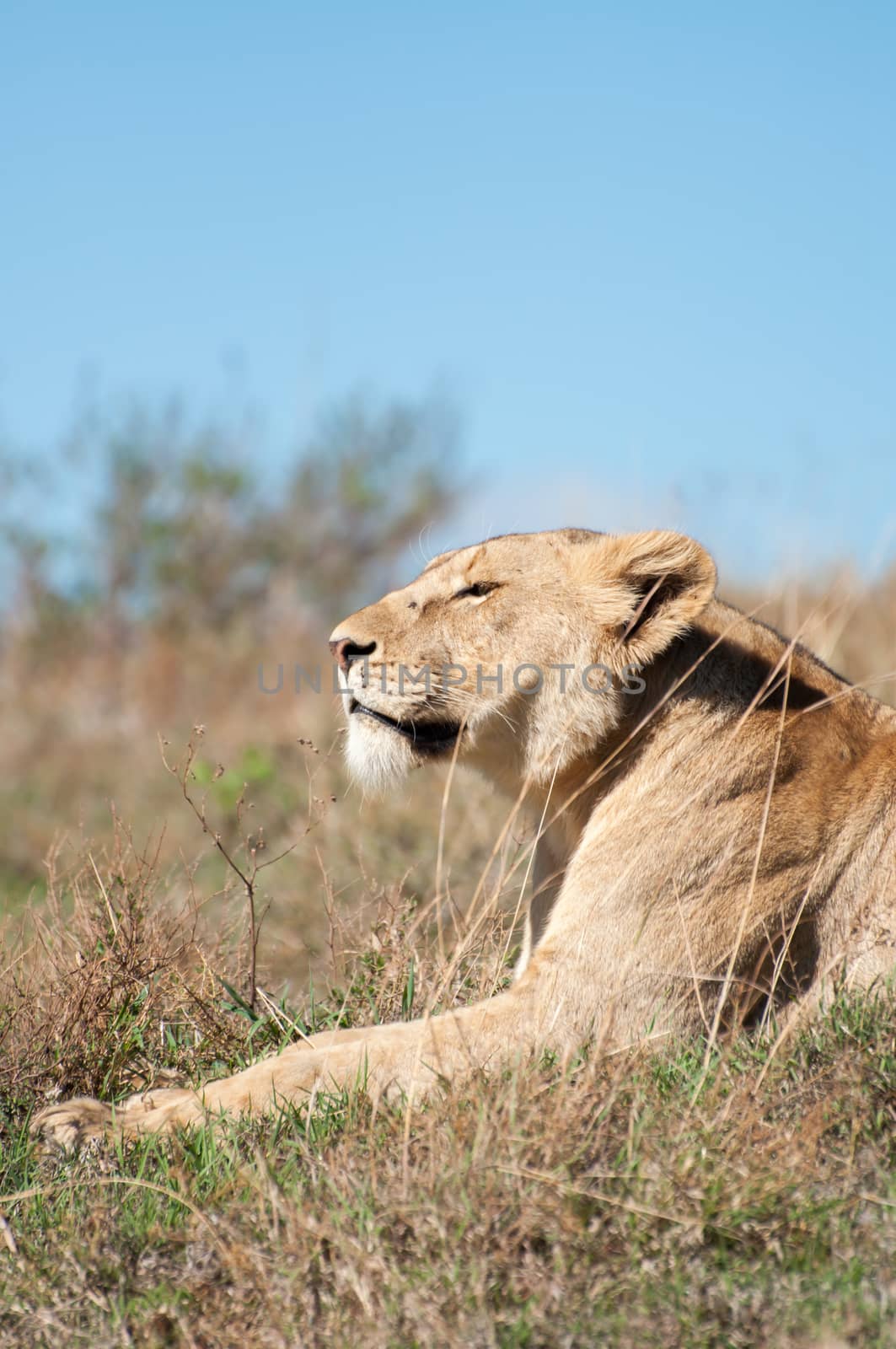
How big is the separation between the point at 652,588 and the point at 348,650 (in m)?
0.90

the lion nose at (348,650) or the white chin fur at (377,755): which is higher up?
the lion nose at (348,650)

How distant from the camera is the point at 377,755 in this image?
158 inches

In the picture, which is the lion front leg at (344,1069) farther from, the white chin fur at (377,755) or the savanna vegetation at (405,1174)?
the white chin fur at (377,755)

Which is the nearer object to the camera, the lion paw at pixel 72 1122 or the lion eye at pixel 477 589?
Result: the lion paw at pixel 72 1122

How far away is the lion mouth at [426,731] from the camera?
13.1ft

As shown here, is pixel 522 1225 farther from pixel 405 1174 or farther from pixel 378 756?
pixel 378 756

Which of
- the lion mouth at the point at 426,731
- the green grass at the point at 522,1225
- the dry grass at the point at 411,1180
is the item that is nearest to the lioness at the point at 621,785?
the lion mouth at the point at 426,731

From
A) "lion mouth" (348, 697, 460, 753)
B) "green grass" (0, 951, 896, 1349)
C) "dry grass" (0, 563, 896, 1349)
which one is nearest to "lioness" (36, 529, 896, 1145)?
"lion mouth" (348, 697, 460, 753)

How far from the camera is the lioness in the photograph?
3406 millimetres

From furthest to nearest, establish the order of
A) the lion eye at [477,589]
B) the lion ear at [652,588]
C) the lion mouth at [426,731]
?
the lion eye at [477,589] → the lion mouth at [426,731] → the lion ear at [652,588]

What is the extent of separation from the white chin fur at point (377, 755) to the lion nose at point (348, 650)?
0.57ft

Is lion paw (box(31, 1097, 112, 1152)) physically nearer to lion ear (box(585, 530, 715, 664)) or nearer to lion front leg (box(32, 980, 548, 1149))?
lion front leg (box(32, 980, 548, 1149))

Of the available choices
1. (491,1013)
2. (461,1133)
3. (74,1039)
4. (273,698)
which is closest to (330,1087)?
(491,1013)

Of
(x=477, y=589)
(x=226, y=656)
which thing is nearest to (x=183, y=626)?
(x=226, y=656)
